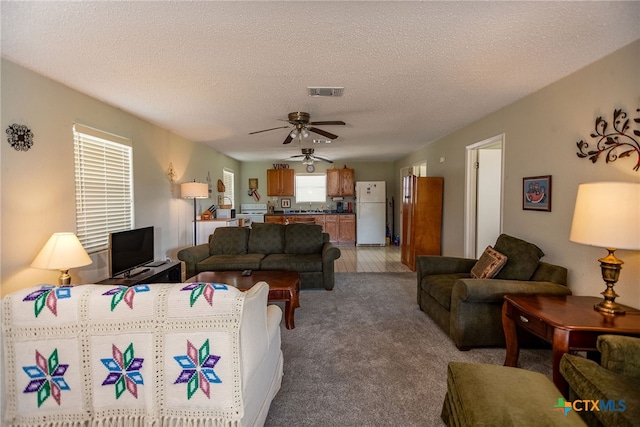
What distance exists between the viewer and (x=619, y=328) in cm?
166

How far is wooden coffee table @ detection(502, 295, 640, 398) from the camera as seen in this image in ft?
5.54

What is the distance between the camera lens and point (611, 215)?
5.64ft

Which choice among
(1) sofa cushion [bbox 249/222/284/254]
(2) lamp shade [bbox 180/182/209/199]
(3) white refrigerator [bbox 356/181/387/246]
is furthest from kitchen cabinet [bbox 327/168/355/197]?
(2) lamp shade [bbox 180/182/209/199]

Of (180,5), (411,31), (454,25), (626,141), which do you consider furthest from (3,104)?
(626,141)

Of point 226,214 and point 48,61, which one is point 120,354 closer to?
point 48,61

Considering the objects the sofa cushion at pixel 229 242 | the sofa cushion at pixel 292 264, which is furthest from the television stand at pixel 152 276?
the sofa cushion at pixel 292 264

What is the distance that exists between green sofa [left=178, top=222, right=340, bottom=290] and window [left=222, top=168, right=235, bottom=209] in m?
2.68

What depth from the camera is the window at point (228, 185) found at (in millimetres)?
7135

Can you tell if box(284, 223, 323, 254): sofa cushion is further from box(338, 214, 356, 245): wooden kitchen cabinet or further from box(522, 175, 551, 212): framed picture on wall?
box(338, 214, 356, 245): wooden kitchen cabinet

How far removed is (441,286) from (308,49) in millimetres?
2398

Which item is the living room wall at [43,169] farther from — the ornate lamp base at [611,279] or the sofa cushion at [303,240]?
the ornate lamp base at [611,279]

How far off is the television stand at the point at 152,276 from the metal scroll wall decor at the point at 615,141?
3928 mm

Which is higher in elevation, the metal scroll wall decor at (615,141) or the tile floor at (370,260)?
the metal scroll wall decor at (615,141)

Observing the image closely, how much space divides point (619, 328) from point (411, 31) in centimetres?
205
